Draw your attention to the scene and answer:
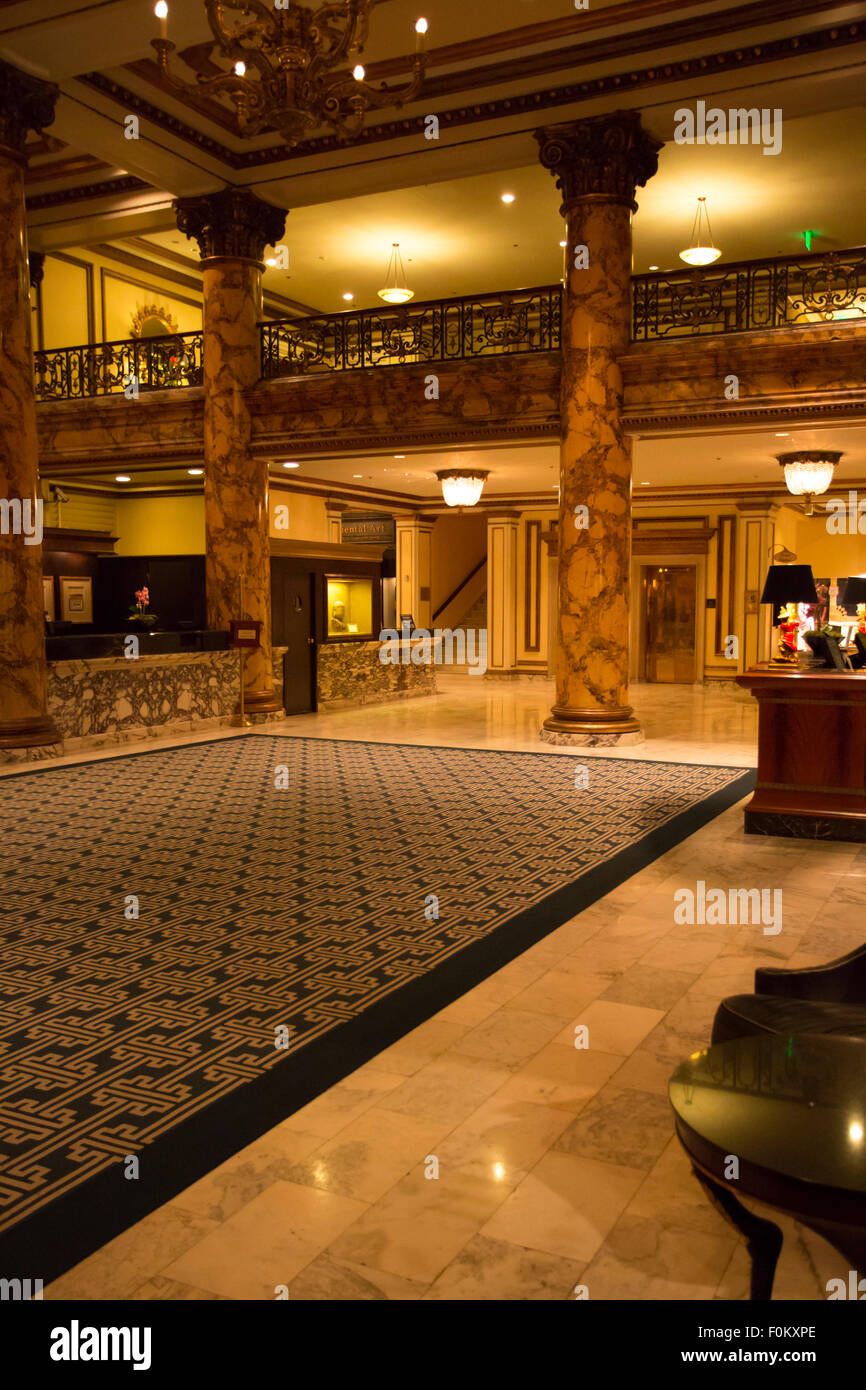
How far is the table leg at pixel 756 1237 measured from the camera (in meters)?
1.91

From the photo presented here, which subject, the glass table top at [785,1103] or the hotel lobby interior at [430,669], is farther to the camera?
the hotel lobby interior at [430,669]

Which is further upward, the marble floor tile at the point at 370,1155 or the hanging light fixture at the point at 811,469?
the hanging light fixture at the point at 811,469

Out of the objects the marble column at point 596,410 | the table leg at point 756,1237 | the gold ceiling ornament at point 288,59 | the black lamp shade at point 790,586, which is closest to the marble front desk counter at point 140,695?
the marble column at point 596,410

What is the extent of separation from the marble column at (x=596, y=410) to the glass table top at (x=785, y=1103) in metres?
8.10

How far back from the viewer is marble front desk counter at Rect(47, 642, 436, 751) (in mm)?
9805

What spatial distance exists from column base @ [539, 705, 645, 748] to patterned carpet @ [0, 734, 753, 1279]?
57.1 inches

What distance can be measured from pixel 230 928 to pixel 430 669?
462 inches

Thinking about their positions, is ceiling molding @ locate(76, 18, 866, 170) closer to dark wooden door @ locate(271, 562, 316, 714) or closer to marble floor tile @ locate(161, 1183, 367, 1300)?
dark wooden door @ locate(271, 562, 316, 714)

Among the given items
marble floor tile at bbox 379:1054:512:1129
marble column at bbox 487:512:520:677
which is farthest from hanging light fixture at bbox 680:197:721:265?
marble floor tile at bbox 379:1054:512:1129

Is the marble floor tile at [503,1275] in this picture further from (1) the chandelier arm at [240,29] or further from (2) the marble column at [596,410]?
(2) the marble column at [596,410]

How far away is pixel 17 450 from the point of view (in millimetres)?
8953

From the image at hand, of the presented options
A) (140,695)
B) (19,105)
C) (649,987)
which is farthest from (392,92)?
(140,695)

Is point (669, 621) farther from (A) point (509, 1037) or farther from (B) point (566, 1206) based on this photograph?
(B) point (566, 1206)
